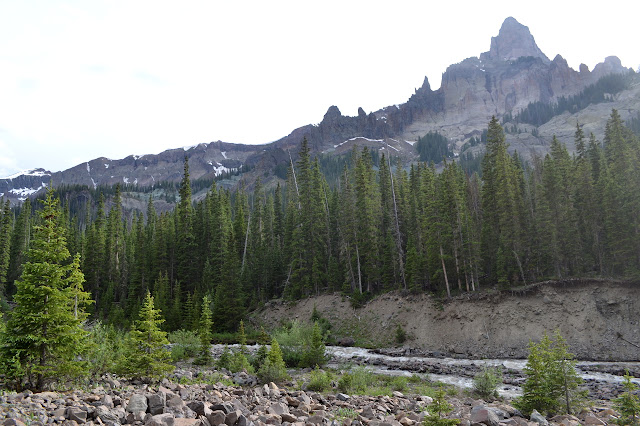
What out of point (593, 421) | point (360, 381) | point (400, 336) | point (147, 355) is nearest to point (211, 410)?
point (147, 355)

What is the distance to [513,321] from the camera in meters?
35.3

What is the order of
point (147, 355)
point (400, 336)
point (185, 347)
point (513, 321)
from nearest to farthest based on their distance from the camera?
point (147, 355)
point (185, 347)
point (513, 321)
point (400, 336)

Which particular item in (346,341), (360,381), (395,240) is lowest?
(346,341)

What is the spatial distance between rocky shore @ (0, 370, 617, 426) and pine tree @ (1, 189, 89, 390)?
157 centimetres

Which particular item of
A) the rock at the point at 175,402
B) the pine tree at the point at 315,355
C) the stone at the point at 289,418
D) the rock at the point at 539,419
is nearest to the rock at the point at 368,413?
the stone at the point at 289,418

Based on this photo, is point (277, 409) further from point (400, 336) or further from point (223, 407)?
point (400, 336)

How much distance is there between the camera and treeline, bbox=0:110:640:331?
133 ft

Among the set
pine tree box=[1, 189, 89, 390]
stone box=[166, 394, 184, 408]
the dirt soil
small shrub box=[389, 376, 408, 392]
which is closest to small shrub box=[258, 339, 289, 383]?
small shrub box=[389, 376, 408, 392]

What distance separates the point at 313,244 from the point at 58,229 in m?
39.1

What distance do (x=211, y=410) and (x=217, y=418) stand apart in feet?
3.23

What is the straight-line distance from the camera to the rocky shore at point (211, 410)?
344 inches

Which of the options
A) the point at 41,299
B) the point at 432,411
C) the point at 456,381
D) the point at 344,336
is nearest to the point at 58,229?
the point at 41,299

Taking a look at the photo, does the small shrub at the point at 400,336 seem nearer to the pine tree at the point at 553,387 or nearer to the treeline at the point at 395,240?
the treeline at the point at 395,240

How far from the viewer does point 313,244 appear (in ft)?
173
